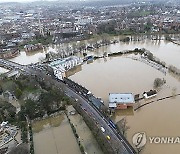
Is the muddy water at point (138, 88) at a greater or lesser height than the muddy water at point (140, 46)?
lesser

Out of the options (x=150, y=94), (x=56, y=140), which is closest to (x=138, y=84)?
(x=150, y=94)

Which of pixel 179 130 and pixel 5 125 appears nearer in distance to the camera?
pixel 179 130

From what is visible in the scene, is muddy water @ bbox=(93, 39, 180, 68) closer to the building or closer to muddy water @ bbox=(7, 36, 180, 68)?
muddy water @ bbox=(7, 36, 180, 68)

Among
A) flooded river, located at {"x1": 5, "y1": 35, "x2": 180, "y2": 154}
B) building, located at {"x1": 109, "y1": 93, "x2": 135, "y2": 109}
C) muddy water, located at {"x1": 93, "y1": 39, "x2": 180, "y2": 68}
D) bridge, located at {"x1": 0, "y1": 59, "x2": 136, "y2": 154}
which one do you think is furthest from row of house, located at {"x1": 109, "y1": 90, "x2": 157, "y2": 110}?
muddy water, located at {"x1": 93, "y1": 39, "x2": 180, "y2": 68}

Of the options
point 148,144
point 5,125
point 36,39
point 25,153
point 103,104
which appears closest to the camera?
point 25,153

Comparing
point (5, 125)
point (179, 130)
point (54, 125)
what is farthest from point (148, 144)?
point (5, 125)

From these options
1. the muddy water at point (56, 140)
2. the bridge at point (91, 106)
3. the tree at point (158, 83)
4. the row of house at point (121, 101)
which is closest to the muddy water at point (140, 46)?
the bridge at point (91, 106)

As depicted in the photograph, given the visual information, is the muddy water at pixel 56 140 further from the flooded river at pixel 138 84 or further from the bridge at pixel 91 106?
the bridge at pixel 91 106

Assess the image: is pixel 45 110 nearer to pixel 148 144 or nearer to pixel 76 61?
pixel 148 144
